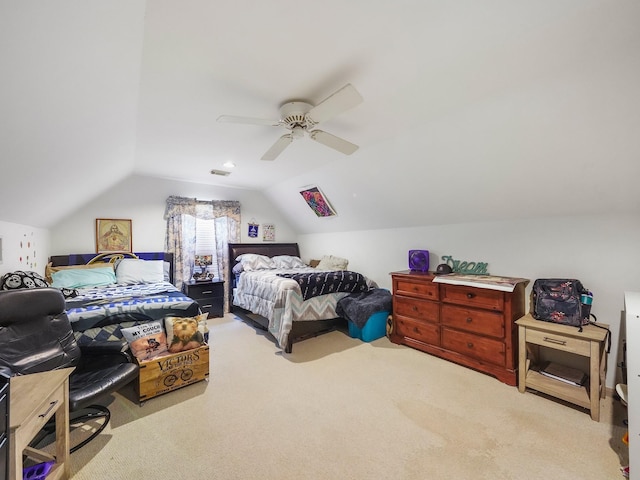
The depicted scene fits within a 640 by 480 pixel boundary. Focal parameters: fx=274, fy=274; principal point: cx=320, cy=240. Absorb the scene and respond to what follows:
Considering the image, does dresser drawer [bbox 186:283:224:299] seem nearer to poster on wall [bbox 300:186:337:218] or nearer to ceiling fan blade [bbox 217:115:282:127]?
poster on wall [bbox 300:186:337:218]

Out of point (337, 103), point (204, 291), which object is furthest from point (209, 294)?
point (337, 103)

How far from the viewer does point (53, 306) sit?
208cm

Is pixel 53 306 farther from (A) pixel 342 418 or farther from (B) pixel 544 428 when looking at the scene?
(B) pixel 544 428

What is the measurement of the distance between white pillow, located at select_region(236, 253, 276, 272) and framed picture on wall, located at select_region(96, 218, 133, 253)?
1.75 m

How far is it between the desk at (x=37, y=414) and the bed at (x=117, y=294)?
3.27 feet

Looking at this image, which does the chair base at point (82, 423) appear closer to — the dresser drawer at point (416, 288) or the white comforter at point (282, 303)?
the white comforter at point (282, 303)

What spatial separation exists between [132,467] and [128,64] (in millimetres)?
2379

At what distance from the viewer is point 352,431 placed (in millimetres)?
A: 1941

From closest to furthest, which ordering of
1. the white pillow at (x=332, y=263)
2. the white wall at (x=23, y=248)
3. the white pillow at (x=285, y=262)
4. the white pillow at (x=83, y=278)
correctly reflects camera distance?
the white wall at (x=23, y=248)
the white pillow at (x=83, y=278)
the white pillow at (x=332, y=263)
the white pillow at (x=285, y=262)

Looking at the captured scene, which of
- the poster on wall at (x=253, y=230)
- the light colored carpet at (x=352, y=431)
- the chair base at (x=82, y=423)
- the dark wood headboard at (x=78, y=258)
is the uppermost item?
the poster on wall at (x=253, y=230)

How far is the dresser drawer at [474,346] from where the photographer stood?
2.64m

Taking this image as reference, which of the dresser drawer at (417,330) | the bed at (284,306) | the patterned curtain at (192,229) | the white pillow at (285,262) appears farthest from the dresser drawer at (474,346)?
the patterned curtain at (192,229)

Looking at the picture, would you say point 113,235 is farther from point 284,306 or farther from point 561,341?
point 561,341

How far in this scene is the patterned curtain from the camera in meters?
4.68
